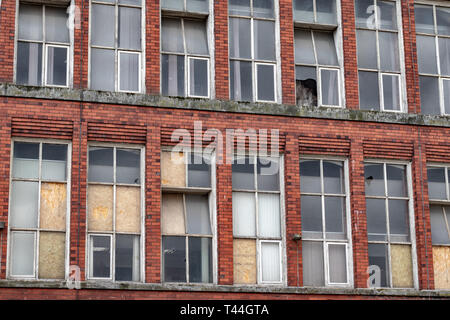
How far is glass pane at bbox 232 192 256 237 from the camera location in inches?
854

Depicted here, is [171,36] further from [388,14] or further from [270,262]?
[270,262]

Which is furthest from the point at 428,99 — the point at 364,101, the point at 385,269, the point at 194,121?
the point at 194,121

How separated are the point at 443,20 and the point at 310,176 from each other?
548 cm

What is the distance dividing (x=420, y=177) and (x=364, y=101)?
2210mm

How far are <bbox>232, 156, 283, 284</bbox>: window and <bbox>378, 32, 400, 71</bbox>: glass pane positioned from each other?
150 inches

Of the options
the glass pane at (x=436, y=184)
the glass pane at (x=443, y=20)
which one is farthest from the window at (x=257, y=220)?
the glass pane at (x=443, y=20)

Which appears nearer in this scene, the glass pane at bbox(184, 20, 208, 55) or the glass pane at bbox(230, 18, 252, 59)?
the glass pane at bbox(184, 20, 208, 55)

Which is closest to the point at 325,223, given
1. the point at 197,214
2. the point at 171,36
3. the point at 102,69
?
the point at 197,214

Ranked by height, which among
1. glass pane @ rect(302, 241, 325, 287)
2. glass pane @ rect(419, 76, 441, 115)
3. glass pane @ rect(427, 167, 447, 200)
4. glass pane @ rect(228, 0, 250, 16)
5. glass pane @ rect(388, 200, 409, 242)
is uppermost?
glass pane @ rect(228, 0, 250, 16)

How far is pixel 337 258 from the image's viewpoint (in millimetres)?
22188

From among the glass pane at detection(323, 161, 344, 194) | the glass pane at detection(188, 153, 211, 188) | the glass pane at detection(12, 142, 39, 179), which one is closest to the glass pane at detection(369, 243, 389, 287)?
the glass pane at detection(323, 161, 344, 194)

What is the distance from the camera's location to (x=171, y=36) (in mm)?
22500

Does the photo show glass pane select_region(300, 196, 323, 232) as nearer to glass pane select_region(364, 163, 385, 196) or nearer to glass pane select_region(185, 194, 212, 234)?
glass pane select_region(364, 163, 385, 196)

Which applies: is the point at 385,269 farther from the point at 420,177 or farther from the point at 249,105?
the point at 249,105
